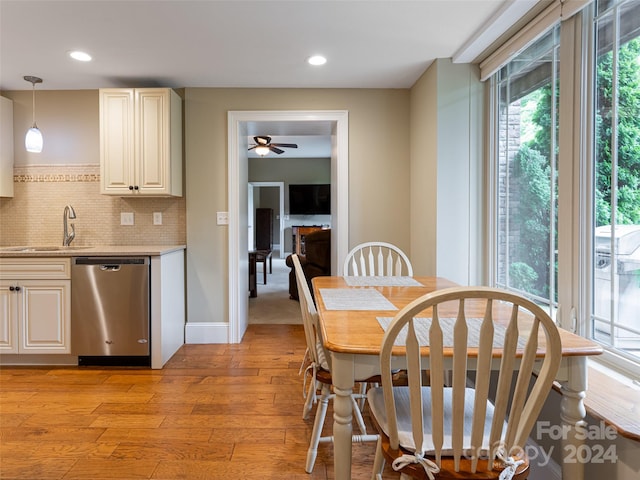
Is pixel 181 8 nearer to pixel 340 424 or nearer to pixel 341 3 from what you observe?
pixel 341 3

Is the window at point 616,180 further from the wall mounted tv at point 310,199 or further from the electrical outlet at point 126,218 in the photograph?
the wall mounted tv at point 310,199

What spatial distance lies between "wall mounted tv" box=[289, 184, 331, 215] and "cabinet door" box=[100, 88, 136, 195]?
6.09 meters

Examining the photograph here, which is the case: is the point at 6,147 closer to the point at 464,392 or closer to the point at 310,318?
the point at 310,318

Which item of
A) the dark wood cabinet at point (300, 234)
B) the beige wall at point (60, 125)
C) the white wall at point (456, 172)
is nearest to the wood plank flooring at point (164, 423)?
the white wall at point (456, 172)

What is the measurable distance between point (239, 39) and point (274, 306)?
10.3 feet

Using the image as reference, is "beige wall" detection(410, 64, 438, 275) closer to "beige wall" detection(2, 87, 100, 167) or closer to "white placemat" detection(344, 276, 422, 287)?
"white placemat" detection(344, 276, 422, 287)

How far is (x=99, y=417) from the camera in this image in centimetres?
208

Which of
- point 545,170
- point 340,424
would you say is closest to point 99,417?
point 340,424

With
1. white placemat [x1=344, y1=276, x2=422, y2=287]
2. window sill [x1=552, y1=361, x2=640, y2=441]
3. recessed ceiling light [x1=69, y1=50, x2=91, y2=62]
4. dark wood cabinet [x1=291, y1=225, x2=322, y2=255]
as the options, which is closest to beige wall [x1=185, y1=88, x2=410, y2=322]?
recessed ceiling light [x1=69, y1=50, x2=91, y2=62]

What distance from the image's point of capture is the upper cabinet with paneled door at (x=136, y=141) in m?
3.01

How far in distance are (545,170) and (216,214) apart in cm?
251

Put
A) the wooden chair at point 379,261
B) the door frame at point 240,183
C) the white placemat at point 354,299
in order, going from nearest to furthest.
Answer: the white placemat at point 354,299 → the wooden chair at point 379,261 → the door frame at point 240,183

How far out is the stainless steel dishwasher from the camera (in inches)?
107

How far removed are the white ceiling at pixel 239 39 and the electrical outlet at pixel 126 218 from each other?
1.10 metres
